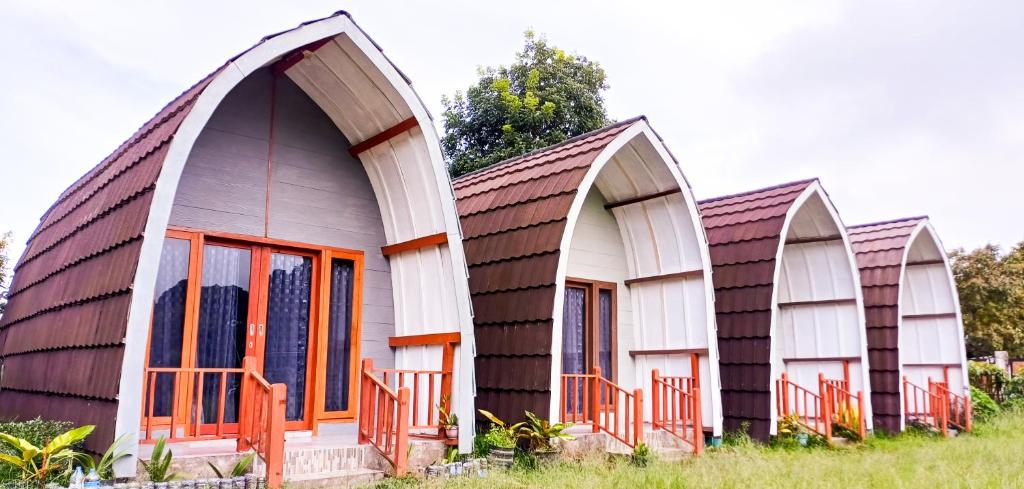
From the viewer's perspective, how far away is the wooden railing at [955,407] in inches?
553

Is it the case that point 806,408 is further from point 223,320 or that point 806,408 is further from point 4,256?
point 4,256

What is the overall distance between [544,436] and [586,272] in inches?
131

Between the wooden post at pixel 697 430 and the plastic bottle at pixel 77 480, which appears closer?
the plastic bottle at pixel 77 480

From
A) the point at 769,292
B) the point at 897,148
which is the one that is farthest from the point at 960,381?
the point at 897,148

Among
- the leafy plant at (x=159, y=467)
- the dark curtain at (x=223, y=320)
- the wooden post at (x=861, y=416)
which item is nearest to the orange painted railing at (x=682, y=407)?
the wooden post at (x=861, y=416)

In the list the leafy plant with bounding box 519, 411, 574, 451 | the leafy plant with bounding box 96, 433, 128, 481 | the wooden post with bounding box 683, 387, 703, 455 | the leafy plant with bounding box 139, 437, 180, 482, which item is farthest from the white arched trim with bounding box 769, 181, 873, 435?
the leafy plant with bounding box 96, 433, 128, 481

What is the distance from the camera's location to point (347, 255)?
8367 mm

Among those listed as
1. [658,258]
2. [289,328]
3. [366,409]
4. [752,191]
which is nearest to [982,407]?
[752,191]

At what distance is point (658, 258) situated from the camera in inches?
427

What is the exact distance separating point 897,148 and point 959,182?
3919 mm

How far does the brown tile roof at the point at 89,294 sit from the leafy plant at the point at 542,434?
399 cm

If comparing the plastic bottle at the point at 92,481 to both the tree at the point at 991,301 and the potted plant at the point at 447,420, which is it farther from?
the tree at the point at 991,301

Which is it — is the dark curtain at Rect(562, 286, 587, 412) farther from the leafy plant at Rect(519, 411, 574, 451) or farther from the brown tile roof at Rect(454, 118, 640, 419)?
the leafy plant at Rect(519, 411, 574, 451)

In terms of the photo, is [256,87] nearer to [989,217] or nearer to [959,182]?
[959,182]
